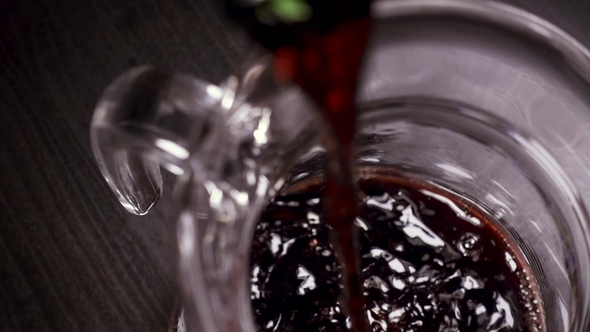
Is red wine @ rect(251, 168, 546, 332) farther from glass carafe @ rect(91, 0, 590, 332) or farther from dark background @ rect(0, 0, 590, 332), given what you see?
dark background @ rect(0, 0, 590, 332)

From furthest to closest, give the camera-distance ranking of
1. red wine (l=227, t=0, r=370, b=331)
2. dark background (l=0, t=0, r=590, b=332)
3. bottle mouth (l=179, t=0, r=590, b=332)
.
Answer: dark background (l=0, t=0, r=590, b=332) < bottle mouth (l=179, t=0, r=590, b=332) < red wine (l=227, t=0, r=370, b=331)

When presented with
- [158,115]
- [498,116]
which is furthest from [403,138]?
[158,115]

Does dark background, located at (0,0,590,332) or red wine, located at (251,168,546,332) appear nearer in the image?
red wine, located at (251,168,546,332)

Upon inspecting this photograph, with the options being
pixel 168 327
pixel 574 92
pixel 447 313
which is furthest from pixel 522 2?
pixel 168 327

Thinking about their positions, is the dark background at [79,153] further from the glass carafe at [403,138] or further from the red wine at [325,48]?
the red wine at [325,48]

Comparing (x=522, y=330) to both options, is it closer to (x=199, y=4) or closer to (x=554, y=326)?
(x=554, y=326)

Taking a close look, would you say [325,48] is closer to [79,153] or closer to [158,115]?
[158,115]

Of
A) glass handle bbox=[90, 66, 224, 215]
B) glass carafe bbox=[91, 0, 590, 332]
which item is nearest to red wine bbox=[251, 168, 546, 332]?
glass carafe bbox=[91, 0, 590, 332]
